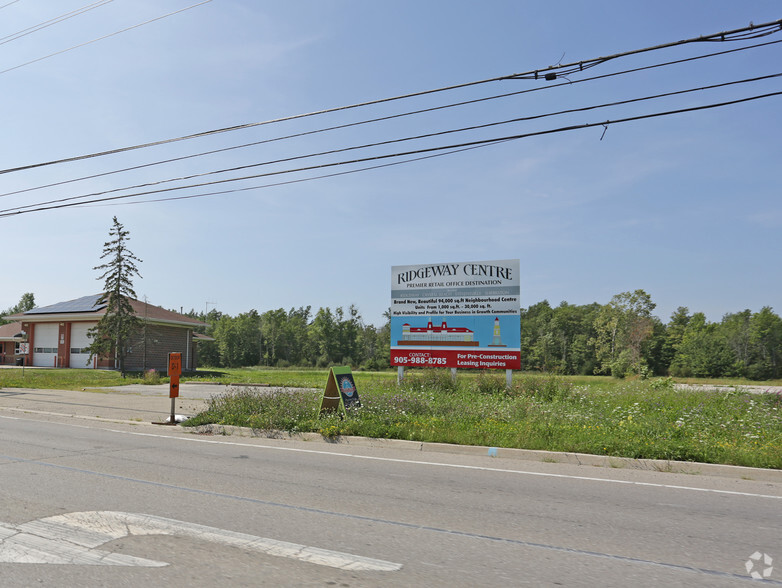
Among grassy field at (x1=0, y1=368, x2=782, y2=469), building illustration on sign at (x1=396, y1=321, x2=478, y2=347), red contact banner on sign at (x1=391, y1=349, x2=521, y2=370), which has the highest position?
building illustration on sign at (x1=396, y1=321, x2=478, y2=347)

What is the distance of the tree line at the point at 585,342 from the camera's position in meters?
74.6

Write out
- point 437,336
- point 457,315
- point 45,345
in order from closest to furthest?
point 457,315, point 437,336, point 45,345

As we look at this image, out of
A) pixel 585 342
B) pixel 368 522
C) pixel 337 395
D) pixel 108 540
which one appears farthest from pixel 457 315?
pixel 585 342

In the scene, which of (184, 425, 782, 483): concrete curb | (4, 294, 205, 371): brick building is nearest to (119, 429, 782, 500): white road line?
(184, 425, 782, 483): concrete curb

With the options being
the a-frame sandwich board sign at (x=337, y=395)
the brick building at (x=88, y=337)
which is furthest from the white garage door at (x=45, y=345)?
the a-frame sandwich board sign at (x=337, y=395)

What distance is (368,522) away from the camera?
5688 mm

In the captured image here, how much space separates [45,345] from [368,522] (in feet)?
162

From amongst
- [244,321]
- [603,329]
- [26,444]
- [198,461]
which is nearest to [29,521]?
[198,461]

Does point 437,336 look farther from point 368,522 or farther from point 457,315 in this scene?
point 368,522

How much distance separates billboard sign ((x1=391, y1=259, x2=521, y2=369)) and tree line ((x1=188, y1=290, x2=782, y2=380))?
4807cm

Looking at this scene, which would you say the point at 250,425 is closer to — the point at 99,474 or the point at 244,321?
the point at 99,474

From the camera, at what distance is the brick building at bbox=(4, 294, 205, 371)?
4225cm

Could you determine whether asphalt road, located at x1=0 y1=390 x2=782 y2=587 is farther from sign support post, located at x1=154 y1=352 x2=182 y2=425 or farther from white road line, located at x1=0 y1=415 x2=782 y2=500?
sign support post, located at x1=154 y1=352 x2=182 y2=425

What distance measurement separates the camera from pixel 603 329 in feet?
252
